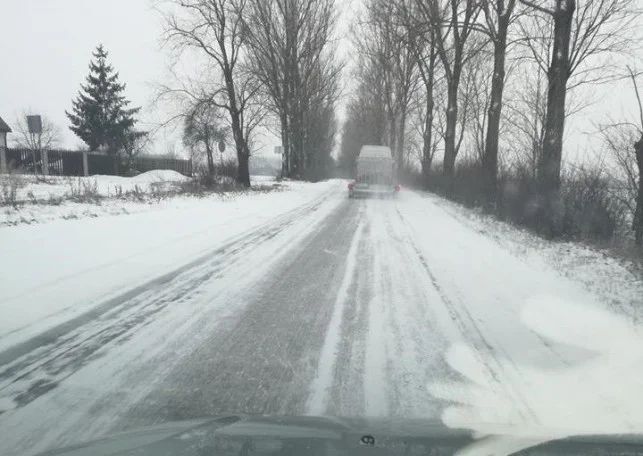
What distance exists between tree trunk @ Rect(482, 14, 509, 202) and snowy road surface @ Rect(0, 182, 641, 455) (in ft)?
27.2

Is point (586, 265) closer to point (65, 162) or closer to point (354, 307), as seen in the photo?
point (354, 307)

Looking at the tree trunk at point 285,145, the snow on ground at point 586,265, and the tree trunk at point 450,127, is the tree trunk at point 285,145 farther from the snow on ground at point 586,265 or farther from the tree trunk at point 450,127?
the snow on ground at point 586,265

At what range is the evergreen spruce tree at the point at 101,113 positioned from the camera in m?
39.7

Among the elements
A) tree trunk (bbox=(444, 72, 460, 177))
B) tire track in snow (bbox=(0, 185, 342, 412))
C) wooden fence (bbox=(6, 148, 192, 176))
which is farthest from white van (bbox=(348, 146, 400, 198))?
wooden fence (bbox=(6, 148, 192, 176))

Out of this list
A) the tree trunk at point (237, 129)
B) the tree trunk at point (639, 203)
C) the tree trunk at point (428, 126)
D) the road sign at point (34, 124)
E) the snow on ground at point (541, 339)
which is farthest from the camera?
the tree trunk at point (428, 126)

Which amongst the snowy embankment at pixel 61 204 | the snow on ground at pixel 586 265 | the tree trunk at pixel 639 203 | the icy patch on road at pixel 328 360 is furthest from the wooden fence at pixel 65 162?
the tree trunk at pixel 639 203

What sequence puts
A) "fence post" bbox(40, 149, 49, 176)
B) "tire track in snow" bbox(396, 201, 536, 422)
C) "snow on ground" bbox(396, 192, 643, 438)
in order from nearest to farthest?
"snow on ground" bbox(396, 192, 643, 438)
"tire track in snow" bbox(396, 201, 536, 422)
"fence post" bbox(40, 149, 49, 176)

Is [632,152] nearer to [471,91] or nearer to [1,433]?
[1,433]

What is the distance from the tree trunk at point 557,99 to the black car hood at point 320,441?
9789 millimetres

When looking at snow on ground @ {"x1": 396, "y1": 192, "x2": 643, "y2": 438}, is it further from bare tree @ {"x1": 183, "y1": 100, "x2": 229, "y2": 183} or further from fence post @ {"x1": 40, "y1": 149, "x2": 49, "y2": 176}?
fence post @ {"x1": 40, "y1": 149, "x2": 49, "y2": 176}

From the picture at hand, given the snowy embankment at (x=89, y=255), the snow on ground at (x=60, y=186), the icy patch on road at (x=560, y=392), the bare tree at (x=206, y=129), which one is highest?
the bare tree at (x=206, y=129)

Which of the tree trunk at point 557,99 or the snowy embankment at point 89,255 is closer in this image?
the snowy embankment at point 89,255

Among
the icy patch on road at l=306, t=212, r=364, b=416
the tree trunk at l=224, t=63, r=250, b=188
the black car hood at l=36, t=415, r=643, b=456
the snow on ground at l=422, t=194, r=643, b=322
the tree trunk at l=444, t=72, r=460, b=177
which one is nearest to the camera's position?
the black car hood at l=36, t=415, r=643, b=456

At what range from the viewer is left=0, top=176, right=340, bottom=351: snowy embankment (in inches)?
196
